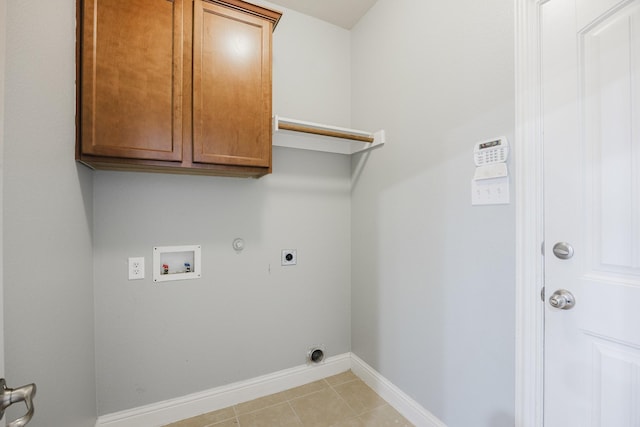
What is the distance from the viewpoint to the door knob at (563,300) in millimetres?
1083

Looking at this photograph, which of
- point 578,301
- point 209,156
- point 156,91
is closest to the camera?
point 578,301

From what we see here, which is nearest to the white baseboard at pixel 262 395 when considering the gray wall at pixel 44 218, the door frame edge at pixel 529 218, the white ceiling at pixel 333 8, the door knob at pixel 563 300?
the gray wall at pixel 44 218

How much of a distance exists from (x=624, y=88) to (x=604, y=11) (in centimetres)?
29

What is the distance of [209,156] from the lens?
153cm

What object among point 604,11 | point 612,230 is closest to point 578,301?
point 612,230

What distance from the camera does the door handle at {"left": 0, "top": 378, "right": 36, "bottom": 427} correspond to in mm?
548

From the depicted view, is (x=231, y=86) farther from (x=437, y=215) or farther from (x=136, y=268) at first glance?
(x=437, y=215)

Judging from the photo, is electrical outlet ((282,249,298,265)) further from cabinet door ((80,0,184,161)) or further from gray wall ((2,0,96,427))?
gray wall ((2,0,96,427))

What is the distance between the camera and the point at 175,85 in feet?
4.78

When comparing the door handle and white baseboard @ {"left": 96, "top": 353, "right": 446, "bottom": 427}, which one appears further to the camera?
white baseboard @ {"left": 96, "top": 353, "right": 446, "bottom": 427}

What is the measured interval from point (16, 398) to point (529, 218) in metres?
1.63

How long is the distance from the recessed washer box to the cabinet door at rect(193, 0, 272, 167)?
63cm

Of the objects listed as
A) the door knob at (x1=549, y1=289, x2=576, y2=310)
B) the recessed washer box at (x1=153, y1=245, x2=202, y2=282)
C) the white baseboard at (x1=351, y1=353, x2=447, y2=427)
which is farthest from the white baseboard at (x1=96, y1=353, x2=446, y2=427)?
the door knob at (x1=549, y1=289, x2=576, y2=310)

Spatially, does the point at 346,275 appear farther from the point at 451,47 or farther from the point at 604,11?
the point at 604,11
